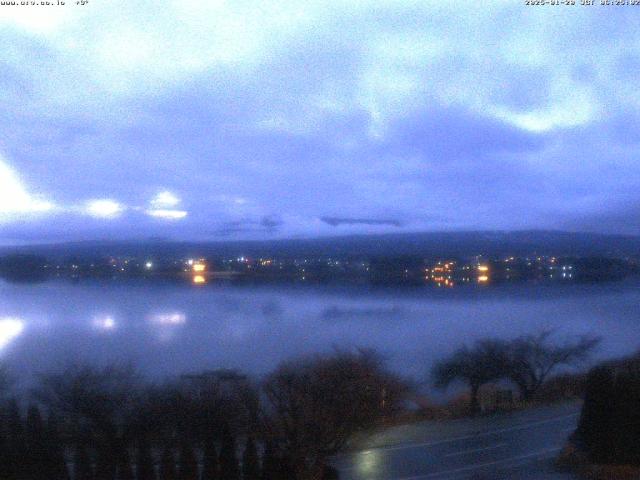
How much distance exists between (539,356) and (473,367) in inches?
78.0

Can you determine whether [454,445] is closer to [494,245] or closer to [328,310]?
[328,310]

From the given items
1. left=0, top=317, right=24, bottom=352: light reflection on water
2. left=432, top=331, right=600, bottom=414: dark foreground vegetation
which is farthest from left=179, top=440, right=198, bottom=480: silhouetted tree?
left=0, top=317, right=24, bottom=352: light reflection on water

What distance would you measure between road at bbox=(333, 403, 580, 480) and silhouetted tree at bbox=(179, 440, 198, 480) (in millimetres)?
1662

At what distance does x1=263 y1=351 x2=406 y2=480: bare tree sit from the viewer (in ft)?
26.8

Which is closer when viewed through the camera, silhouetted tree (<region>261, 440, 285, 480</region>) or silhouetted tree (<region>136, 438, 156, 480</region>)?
silhouetted tree (<region>136, 438, 156, 480</region>)

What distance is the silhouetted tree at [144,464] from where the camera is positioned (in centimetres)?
755

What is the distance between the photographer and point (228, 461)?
771cm

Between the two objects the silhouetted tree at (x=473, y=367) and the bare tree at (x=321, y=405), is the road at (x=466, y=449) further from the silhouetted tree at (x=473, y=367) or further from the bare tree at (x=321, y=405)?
the silhouetted tree at (x=473, y=367)

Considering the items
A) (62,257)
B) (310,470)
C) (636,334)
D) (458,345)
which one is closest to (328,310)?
(458,345)

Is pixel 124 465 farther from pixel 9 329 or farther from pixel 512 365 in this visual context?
pixel 9 329

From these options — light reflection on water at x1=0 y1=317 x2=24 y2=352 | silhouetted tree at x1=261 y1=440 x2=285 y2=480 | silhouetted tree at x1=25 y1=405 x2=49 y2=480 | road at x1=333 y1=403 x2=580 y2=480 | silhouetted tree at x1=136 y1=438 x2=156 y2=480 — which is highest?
light reflection on water at x1=0 y1=317 x2=24 y2=352

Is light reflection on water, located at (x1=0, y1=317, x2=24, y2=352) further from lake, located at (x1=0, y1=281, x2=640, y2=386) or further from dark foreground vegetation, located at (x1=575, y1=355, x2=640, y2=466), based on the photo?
dark foreground vegetation, located at (x1=575, y1=355, x2=640, y2=466)

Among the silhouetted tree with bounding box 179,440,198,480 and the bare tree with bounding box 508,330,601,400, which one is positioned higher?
the silhouetted tree with bounding box 179,440,198,480

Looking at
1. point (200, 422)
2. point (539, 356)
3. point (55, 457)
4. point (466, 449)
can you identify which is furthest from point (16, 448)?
point (539, 356)
